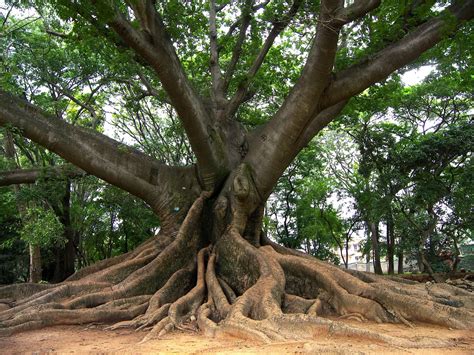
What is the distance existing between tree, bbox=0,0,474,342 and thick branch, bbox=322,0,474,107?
0.02 metres

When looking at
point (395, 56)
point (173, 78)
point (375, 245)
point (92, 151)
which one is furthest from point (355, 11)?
point (375, 245)

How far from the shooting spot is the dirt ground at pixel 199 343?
346 cm

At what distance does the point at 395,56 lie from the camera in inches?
266

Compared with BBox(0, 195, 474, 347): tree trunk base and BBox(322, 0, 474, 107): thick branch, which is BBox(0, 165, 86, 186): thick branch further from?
BBox(322, 0, 474, 107): thick branch

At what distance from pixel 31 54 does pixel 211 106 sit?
6.59 metres

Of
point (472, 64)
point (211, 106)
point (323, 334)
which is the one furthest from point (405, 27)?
point (323, 334)

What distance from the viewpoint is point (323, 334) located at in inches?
163

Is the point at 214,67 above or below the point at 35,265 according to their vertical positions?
above

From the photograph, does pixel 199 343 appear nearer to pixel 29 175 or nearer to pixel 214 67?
pixel 29 175

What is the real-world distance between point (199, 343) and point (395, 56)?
17.5 feet

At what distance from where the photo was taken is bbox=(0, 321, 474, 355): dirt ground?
3463mm

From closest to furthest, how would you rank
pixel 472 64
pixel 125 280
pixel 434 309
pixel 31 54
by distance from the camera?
pixel 434 309
pixel 125 280
pixel 472 64
pixel 31 54

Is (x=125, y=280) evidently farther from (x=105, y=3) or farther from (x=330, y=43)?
(x=330, y=43)

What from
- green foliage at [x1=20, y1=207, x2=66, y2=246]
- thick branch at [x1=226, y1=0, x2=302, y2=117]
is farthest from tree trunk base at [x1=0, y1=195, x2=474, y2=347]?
thick branch at [x1=226, y1=0, x2=302, y2=117]
